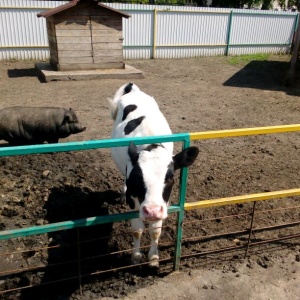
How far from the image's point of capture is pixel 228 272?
3.21 metres

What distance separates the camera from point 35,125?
5.61 metres

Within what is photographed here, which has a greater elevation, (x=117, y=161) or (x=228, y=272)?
(x=117, y=161)

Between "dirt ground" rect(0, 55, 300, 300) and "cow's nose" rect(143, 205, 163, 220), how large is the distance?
1.67 ft

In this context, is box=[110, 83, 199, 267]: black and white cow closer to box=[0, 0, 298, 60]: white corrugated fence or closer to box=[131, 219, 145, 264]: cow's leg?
box=[131, 219, 145, 264]: cow's leg

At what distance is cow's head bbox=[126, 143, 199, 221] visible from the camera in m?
2.48

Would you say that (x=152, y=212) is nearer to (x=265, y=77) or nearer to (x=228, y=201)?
(x=228, y=201)

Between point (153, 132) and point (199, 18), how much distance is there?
12.9m

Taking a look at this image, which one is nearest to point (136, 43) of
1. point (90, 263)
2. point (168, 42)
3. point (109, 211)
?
point (168, 42)

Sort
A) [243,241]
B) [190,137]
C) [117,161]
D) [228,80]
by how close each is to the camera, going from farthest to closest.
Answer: [228,80], [117,161], [243,241], [190,137]

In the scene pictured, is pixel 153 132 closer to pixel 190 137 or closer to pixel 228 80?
pixel 190 137

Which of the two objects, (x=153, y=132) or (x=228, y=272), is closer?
(x=228, y=272)

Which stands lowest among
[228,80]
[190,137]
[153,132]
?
[228,80]

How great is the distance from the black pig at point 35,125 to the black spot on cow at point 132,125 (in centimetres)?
228

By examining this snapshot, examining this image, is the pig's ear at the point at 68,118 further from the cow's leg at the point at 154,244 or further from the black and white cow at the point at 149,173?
the cow's leg at the point at 154,244
